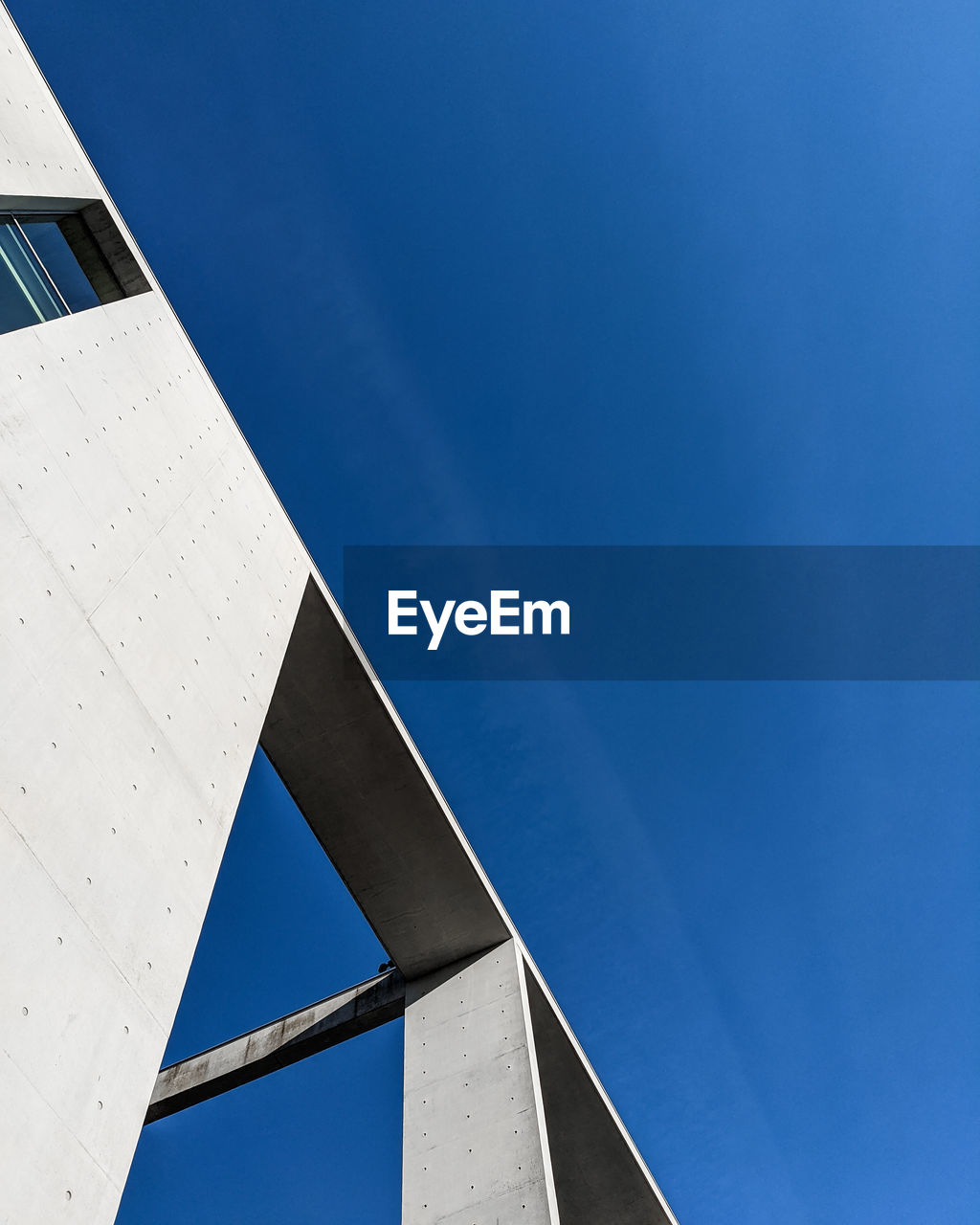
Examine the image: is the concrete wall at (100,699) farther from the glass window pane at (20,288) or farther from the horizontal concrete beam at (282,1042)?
the horizontal concrete beam at (282,1042)

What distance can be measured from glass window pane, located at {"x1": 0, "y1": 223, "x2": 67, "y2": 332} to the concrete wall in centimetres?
29

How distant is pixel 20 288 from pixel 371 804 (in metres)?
8.11

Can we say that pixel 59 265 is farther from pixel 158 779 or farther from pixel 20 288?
pixel 158 779

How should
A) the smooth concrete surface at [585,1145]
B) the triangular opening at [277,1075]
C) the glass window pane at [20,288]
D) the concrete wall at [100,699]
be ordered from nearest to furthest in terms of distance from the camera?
the concrete wall at [100,699] < the glass window pane at [20,288] < the triangular opening at [277,1075] < the smooth concrete surface at [585,1145]

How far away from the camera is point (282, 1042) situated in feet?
44.4

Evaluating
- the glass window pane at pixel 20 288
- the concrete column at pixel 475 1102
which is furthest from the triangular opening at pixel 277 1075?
the glass window pane at pixel 20 288

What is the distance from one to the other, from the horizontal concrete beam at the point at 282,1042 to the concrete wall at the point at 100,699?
685cm

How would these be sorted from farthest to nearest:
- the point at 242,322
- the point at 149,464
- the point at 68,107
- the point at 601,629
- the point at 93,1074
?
the point at 601,629
the point at 242,322
the point at 68,107
the point at 149,464
the point at 93,1074

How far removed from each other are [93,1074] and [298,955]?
9.20 m

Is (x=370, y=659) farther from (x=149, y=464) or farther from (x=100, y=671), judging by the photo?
(x=100, y=671)

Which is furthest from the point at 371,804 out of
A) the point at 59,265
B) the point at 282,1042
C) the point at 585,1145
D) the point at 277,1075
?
the point at 59,265

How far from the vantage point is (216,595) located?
866 centimetres

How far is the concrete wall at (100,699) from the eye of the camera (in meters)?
4.70

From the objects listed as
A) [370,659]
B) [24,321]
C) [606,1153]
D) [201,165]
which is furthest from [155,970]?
[606,1153]
